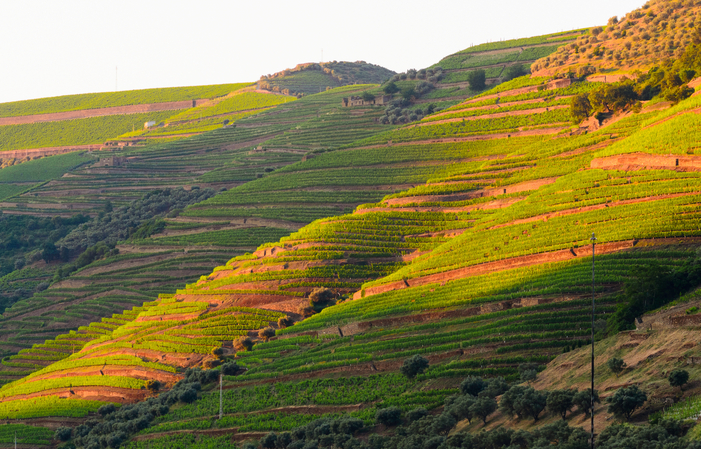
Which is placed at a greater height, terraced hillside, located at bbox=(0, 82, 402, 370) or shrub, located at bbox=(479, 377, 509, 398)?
terraced hillside, located at bbox=(0, 82, 402, 370)

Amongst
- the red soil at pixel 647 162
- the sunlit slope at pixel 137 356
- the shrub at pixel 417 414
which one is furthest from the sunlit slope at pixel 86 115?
the shrub at pixel 417 414

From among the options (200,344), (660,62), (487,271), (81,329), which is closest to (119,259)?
(81,329)

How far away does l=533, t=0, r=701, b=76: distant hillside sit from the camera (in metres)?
75.2

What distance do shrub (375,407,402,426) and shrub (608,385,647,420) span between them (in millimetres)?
10732

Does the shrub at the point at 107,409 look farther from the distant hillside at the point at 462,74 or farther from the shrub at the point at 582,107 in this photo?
the distant hillside at the point at 462,74

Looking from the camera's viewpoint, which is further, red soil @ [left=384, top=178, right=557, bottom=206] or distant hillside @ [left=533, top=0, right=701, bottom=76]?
distant hillside @ [left=533, top=0, right=701, bottom=76]

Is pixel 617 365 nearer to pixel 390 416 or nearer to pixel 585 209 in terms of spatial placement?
pixel 390 416

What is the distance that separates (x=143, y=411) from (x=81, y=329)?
20.6 m

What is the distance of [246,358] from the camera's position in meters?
46.0

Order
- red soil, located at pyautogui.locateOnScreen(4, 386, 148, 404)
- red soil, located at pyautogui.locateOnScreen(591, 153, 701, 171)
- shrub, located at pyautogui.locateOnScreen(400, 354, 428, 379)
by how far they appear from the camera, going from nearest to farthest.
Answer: shrub, located at pyautogui.locateOnScreen(400, 354, 428, 379)
red soil, located at pyautogui.locateOnScreen(591, 153, 701, 171)
red soil, located at pyautogui.locateOnScreen(4, 386, 148, 404)

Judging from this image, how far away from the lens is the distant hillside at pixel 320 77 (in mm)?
153000

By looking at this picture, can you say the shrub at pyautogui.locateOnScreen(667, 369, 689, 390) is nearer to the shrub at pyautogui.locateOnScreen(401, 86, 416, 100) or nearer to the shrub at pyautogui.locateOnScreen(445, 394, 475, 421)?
the shrub at pyautogui.locateOnScreen(445, 394, 475, 421)

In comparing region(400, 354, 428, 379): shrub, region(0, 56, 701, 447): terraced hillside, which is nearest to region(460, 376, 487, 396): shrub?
region(0, 56, 701, 447): terraced hillside

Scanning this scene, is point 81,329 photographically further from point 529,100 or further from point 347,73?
→ point 347,73
